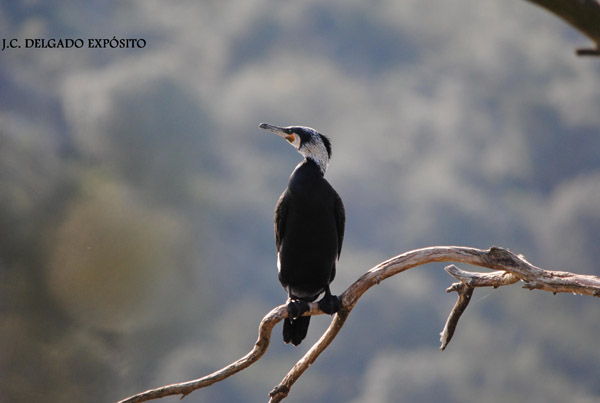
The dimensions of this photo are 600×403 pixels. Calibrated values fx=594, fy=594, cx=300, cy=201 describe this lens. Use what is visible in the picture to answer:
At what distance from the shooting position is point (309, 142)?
15.9 ft

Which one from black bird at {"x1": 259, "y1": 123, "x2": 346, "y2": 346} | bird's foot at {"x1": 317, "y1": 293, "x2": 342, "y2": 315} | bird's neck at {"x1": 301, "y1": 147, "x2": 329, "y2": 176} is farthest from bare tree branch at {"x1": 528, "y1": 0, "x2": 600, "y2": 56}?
bird's neck at {"x1": 301, "y1": 147, "x2": 329, "y2": 176}

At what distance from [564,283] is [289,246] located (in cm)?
195

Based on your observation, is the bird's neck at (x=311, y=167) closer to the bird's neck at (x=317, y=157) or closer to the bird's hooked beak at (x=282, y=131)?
the bird's neck at (x=317, y=157)

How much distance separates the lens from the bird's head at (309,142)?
4801 mm

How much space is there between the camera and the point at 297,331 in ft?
14.8

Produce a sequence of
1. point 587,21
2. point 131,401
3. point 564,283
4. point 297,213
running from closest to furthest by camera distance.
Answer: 1. point 587,21
2. point 131,401
3. point 564,283
4. point 297,213

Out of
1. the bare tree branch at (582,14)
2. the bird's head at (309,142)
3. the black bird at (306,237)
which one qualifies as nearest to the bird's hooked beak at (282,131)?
the bird's head at (309,142)

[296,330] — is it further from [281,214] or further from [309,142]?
[309,142]

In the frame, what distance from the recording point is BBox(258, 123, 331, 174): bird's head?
15.8 ft

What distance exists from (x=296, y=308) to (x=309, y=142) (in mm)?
1459

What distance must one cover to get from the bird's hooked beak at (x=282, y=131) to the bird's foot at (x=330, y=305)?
1.49 metres

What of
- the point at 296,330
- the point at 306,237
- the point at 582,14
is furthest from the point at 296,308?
the point at 582,14

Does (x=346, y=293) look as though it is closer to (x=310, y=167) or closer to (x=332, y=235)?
(x=332, y=235)

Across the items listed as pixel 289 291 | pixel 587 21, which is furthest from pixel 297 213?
pixel 587 21
